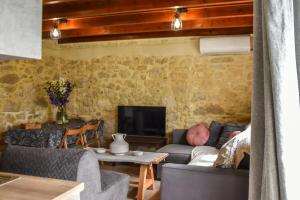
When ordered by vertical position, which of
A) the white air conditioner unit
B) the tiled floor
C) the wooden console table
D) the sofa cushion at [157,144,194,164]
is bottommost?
the tiled floor

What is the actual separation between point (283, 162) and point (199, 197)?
166 centimetres

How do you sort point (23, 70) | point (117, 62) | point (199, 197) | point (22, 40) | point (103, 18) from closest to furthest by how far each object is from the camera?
point (22, 40), point (199, 197), point (103, 18), point (23, 70), point (117, 62)

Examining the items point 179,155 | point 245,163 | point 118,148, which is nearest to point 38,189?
point 245,163

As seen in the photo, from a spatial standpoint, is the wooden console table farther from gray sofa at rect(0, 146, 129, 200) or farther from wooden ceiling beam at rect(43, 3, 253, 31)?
wooden ceiling beam at rect(43, 3, 253, 31)

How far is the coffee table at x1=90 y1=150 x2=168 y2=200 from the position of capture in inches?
139

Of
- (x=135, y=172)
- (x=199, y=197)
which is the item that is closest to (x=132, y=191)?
(x=135, y=172)

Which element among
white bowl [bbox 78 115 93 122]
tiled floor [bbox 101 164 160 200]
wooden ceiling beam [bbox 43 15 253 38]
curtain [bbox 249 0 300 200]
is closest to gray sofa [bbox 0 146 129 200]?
tiled floor [bbox 101 164 160 200]

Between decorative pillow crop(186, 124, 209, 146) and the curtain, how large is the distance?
12.8 feet

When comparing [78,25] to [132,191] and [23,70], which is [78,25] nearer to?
[23,70]

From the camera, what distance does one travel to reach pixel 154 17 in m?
4.37

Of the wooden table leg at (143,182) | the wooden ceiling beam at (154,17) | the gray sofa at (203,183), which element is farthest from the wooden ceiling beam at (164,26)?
the gray sofa at (203,183)

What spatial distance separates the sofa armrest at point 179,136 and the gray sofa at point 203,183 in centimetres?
258

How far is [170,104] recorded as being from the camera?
5625 mm

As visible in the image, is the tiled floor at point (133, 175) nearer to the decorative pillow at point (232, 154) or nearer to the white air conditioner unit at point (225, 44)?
the decorative pillow at point (232, 154)
